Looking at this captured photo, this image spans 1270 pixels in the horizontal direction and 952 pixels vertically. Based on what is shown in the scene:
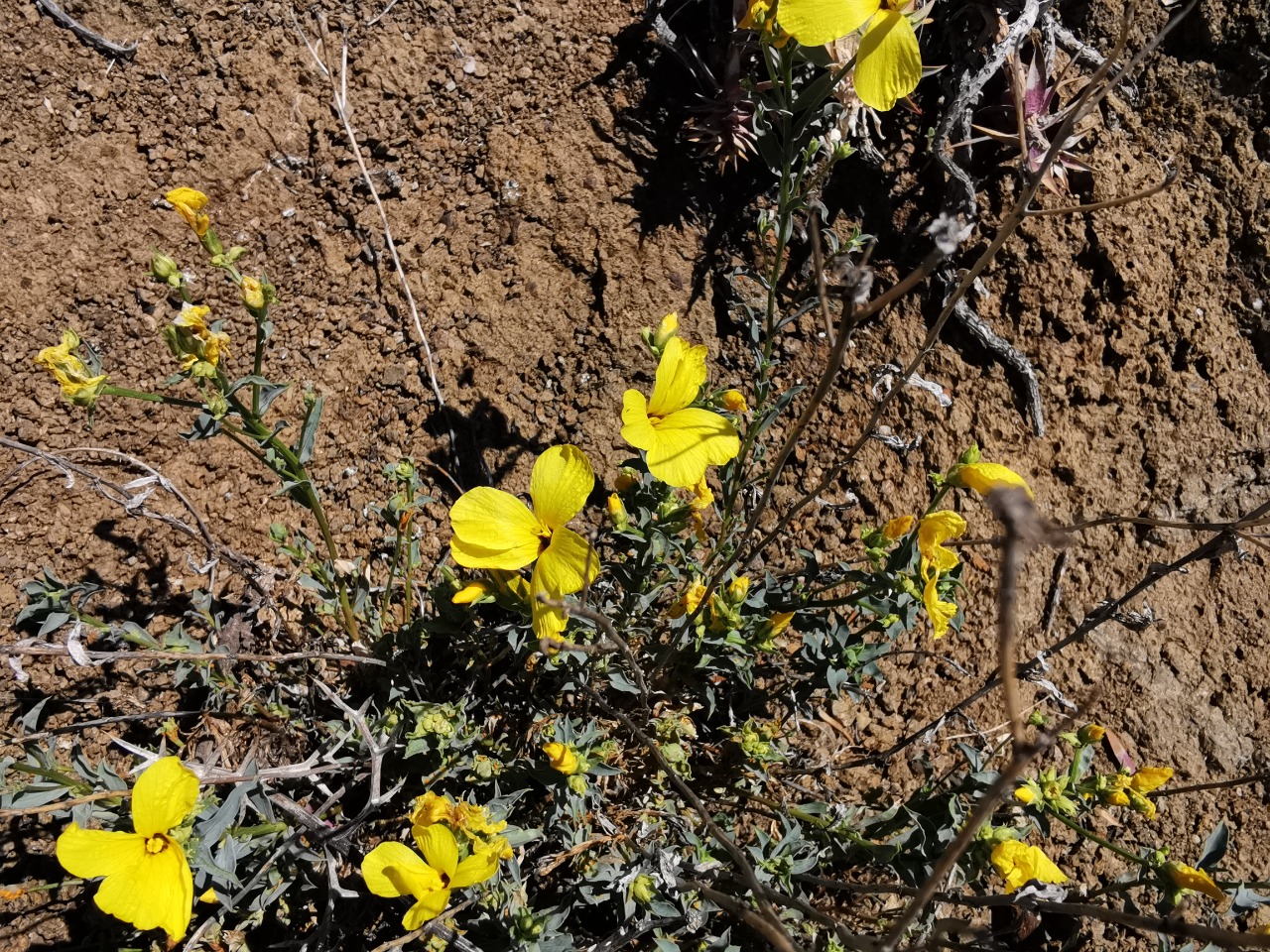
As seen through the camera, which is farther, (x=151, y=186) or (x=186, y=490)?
(x=151, y=186)

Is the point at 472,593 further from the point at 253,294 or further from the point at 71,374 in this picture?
the point at 71,374

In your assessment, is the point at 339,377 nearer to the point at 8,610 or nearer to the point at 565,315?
the point at 565,315

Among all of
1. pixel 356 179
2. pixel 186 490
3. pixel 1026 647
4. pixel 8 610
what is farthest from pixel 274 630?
pixel 1026 647

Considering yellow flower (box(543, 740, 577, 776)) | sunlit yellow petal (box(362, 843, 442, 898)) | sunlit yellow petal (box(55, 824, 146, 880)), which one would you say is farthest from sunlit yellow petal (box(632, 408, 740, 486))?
sunlit yellow petal (box(55, 824, 146, 880))

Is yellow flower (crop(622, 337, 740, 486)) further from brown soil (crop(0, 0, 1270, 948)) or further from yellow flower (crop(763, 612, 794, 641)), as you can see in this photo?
brown soil (crop(0, 0, 1270, 948))

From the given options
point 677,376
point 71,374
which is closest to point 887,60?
point 677,376

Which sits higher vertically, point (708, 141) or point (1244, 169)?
point (1244, 169)

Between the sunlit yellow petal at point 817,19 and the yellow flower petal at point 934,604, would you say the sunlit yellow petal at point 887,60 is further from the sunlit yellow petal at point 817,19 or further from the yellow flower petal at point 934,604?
the yellow flower petal at point 934,604

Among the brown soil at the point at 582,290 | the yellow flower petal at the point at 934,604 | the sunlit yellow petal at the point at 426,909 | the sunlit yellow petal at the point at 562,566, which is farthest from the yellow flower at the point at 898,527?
the sunlit yellow petal at the point at 426,909
